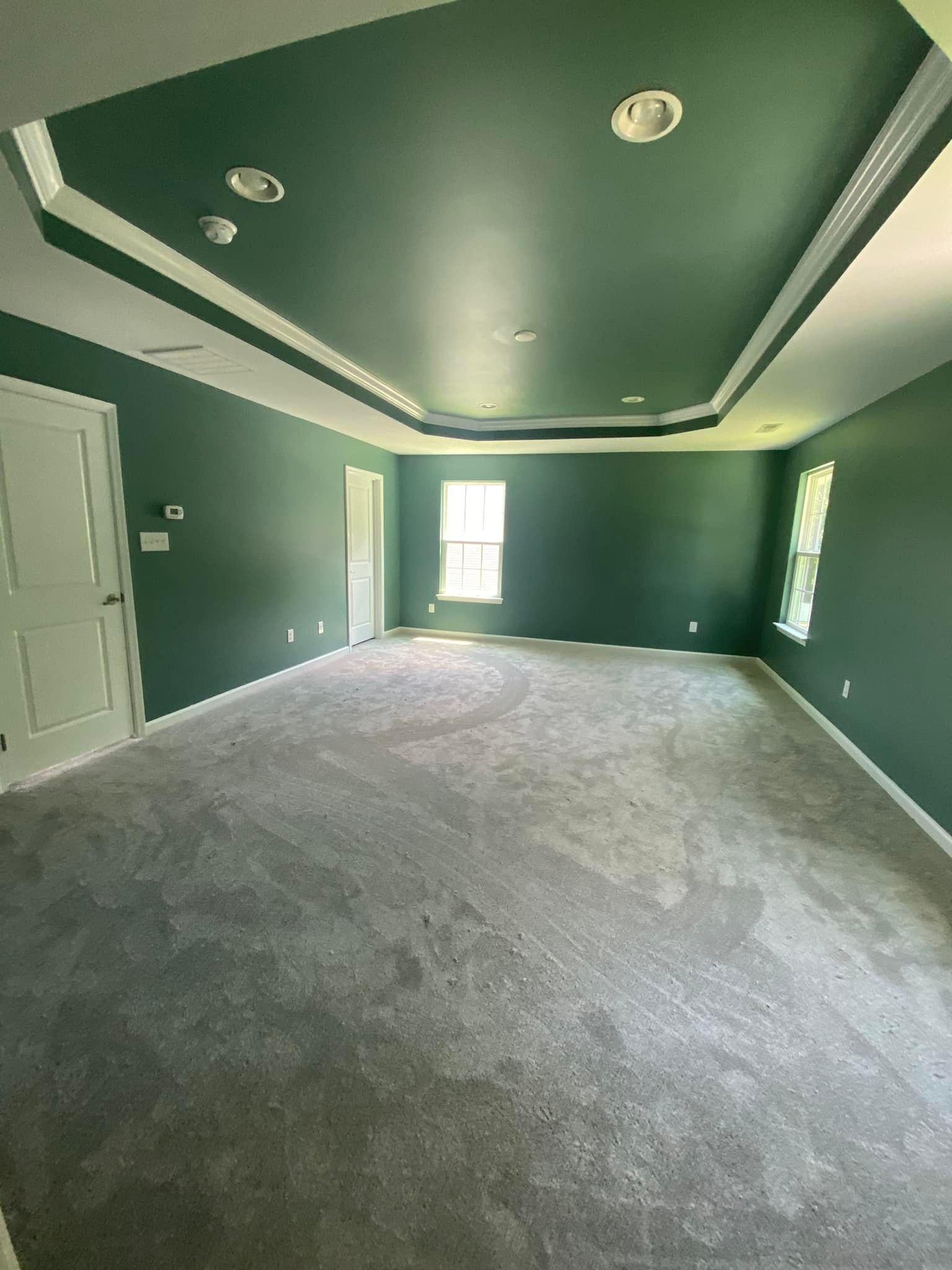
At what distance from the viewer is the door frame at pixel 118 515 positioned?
2.63 meters

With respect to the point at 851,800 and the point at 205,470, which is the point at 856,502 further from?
the point at 205,470

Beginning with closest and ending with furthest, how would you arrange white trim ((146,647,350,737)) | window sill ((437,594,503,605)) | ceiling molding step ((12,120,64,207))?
ceiling molding step ((12,120,64,207)) < white trim ((146,647,350,737)) < window sill ((437,594,503,605))

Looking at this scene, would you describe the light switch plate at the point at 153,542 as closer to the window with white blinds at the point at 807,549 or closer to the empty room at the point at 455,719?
the empty room at the point at 455,719

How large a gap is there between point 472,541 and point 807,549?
3.69m

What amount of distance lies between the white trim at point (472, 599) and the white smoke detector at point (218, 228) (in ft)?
15.6

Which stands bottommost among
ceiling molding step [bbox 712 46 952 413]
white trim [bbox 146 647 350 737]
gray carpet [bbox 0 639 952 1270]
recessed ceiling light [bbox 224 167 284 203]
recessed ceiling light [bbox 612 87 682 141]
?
gray carpet [bbox 0 639 952 1270]

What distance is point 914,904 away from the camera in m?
1.96

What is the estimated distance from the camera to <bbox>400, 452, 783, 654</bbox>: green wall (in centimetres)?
559

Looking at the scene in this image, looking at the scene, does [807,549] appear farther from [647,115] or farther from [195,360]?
[195,360]

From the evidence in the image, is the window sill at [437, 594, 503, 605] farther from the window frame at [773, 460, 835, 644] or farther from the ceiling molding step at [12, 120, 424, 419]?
the ceiling molding step at [12, 120, 424, 419]

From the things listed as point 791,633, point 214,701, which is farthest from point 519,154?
point 791,633

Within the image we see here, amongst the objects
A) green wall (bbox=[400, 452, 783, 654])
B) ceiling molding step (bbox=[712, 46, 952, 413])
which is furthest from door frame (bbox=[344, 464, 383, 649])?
ceiling molding step (bbox=[712, 46, 952, 413])

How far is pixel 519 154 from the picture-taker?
63.4 inches

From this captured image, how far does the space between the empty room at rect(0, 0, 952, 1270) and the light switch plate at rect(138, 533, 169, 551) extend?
99 mm
